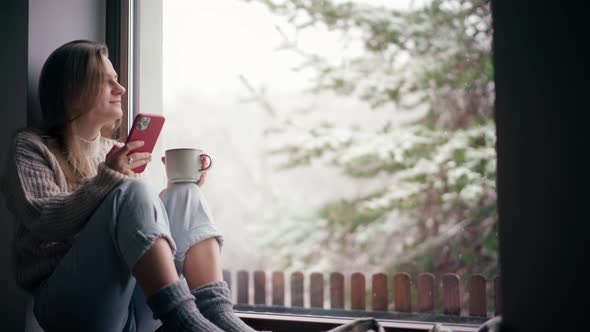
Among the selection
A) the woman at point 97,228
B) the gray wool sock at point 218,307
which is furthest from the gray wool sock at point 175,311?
the gray wool sock at point 218,307

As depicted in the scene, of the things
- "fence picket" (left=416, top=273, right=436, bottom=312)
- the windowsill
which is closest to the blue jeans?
the windowsill

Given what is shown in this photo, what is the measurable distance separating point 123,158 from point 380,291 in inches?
54.3

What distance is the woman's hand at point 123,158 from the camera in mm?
1191

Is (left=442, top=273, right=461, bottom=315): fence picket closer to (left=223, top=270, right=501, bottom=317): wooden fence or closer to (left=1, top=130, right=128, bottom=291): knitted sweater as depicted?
→ (left=223, top=270, right=501, bottom=317): wooden fence

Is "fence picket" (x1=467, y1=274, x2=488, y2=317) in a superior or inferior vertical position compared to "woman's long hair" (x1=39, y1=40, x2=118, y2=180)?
inferior

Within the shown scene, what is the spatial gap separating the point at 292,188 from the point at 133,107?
Result: 207 cm

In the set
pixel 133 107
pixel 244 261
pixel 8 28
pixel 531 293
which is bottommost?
pixel 244 261

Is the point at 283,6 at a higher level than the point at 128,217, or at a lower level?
higher

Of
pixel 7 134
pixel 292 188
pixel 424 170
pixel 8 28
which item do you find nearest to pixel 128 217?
pixel 7 134

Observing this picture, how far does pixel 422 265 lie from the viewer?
321 cm

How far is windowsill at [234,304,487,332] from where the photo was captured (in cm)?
151

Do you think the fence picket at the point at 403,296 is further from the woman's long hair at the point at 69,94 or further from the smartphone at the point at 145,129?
the woman's long hair at the point at 69,94

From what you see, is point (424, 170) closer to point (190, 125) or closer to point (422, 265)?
point (422, 265)

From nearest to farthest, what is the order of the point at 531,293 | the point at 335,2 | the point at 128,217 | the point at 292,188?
the point at 531,293, the point at 128,217, the point at 335,2, the point at 292,188
